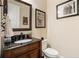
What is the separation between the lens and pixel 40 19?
3.20 metres

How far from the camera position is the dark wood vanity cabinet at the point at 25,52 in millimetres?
1440

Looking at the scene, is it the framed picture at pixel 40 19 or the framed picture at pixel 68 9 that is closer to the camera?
the framed picture at pixel 68 9

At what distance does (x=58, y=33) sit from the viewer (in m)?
3.03

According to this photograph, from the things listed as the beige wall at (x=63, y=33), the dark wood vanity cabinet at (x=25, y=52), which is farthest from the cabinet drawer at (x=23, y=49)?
the beige wall at (x=63, y=33)

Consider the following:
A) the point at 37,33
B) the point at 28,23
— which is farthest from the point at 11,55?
the point at 37,33

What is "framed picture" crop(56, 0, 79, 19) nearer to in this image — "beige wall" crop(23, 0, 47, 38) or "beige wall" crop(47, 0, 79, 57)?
"beige wall" crop(47, 0, 79, 57)

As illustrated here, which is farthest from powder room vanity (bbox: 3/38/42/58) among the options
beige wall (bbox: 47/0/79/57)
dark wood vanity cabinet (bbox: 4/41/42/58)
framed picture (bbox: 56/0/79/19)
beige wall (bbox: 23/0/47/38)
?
framed picture (bbox: 56/0/79/19)

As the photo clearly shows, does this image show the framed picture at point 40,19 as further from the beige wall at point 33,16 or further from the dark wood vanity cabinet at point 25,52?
the dark wood vanity cabinet at point 25,52

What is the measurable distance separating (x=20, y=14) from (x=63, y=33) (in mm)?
1316

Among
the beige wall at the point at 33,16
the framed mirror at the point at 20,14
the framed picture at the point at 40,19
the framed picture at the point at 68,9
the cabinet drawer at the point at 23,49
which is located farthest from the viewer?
the framed picture at the point at 40,19

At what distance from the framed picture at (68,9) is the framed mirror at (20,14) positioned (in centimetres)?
90

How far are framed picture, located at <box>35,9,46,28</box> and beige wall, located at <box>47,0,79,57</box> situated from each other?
227 millimetres

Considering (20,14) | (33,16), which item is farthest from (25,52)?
(33,16)

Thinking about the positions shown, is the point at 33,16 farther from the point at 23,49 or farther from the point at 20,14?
the point at 23,49
